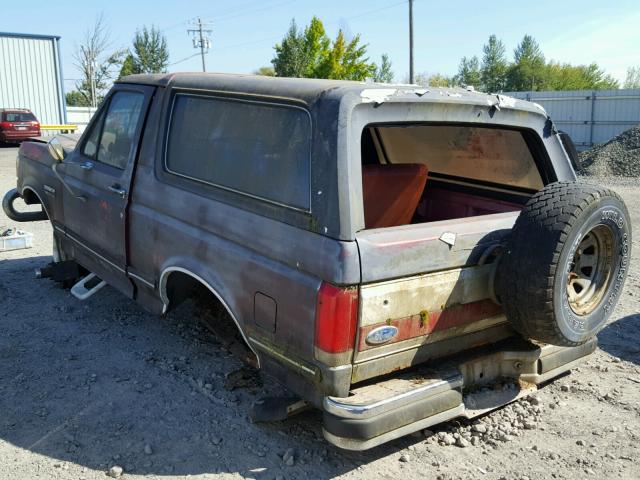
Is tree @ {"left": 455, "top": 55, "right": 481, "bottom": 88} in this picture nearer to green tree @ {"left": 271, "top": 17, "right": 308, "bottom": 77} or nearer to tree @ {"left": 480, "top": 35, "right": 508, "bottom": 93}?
tree @ {"left": 480, "top": 35, "right": 508, "bottom": 93}

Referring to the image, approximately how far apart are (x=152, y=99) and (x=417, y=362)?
7.81 feet

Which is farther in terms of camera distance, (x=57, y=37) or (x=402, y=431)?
(x=57, y=37)

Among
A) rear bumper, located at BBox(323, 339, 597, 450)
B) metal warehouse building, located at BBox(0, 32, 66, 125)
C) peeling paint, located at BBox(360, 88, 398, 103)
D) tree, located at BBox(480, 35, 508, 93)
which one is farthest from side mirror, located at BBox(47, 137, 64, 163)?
tree, located at BBox(480, 35, 508, 93)

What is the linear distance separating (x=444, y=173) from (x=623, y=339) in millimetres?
1924

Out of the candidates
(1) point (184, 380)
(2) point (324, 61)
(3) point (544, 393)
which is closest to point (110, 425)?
(1) point (184, 380)

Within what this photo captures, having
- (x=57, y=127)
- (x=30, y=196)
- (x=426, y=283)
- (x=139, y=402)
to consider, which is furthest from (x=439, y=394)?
(x=57, y=127)

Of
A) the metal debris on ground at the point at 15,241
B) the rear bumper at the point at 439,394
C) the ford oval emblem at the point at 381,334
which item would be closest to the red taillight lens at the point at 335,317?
the ford oval emblem at the point at 381,334

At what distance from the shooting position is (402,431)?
9.45 ft

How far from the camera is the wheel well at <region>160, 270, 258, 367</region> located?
12.1ft

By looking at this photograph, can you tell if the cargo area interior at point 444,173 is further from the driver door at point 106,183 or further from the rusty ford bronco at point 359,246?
the driver door at point 106,183

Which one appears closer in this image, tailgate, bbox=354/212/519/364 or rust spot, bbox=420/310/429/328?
tailgate, bbox=354/212/519/364

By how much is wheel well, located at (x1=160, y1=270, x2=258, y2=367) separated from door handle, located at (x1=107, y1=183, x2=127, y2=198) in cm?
72

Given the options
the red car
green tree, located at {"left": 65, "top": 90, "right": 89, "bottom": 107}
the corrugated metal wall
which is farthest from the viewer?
green tree, located at {"left": 65, "top": 90, "right": 89, "bottom": 107}

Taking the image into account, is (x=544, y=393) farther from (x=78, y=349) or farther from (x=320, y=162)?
(x=78, y=349)
